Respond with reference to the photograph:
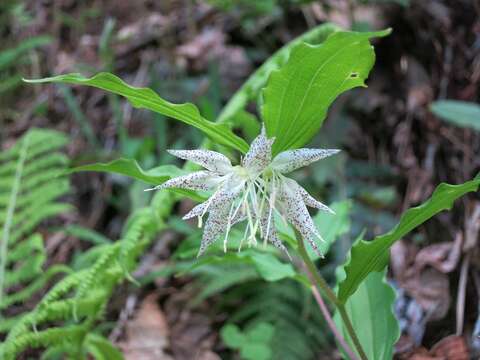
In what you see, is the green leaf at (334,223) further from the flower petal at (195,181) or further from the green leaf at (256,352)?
the flower petal at (195,181)

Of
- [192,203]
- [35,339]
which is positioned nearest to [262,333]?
[35,339]

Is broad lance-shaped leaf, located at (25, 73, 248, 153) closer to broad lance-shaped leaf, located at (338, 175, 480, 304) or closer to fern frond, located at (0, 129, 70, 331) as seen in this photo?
broad lance-shaped leaf, located at (338, 175, 480, 304)

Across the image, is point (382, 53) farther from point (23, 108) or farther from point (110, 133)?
point (23, 108)

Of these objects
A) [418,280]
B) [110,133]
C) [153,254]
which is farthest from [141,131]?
[418,280]

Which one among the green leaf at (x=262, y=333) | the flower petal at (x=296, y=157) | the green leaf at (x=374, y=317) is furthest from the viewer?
the green leaf at (x=262, y=333)

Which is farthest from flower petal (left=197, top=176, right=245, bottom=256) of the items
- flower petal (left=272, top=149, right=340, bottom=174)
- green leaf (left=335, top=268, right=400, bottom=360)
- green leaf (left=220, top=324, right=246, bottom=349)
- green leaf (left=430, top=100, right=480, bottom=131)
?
green leaf (left=430, top=100, right=480, bottom=131)

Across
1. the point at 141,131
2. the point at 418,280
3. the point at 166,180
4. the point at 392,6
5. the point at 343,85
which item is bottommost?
the point at 418,280

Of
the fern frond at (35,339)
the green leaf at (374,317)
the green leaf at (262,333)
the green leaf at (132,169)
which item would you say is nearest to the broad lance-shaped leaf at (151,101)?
the green leaf at (132,169)
